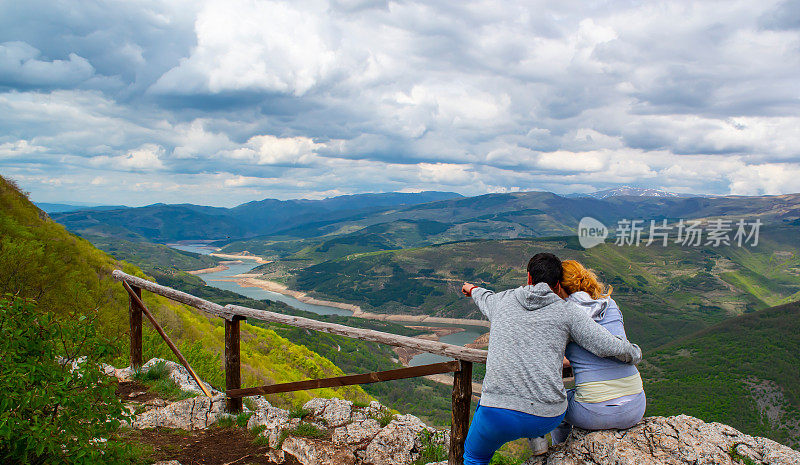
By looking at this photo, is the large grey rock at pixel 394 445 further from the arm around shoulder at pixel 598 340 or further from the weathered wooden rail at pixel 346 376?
the arm around shoulder at pixel 598 340

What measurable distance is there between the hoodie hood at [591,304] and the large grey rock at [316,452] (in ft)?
→ 11.3


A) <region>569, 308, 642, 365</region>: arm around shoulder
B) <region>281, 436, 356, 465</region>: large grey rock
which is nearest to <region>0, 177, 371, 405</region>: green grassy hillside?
<region>281, 436, 356, 465</region>: large grey rock

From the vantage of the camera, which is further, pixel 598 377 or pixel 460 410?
pixel 460 410

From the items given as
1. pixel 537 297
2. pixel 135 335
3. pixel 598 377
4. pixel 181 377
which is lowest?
pixel 181 377

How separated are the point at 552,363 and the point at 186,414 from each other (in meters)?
5.55

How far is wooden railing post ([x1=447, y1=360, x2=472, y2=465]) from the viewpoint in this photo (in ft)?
15.0

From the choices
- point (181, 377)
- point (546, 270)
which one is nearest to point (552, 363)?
point (546, 270)

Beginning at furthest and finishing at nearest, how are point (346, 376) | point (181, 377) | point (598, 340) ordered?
point (181, 377) < point (346, 376) < point (598, 340)

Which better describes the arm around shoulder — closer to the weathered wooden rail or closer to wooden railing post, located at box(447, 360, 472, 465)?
the weathered wooden rail

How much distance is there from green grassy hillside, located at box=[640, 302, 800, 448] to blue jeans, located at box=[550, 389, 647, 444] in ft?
293

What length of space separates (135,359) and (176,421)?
2547 millimetres

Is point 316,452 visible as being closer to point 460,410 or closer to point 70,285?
point 460,410

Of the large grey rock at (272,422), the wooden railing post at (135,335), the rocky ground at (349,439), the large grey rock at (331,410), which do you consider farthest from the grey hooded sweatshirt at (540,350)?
the wooden railing post at (135,335)

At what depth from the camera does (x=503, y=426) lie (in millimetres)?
3709
